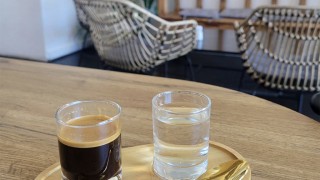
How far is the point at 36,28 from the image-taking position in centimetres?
309

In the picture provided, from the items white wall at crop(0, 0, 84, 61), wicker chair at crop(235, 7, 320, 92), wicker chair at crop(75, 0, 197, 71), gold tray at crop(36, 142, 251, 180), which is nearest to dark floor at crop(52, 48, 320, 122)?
white wall at crop(0, 0, 84, 61)

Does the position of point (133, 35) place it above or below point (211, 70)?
above

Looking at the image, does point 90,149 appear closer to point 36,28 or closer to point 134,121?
point 134,121

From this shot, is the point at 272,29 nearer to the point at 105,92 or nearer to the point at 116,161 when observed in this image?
the point at 105,92

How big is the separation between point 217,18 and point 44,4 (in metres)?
1.49

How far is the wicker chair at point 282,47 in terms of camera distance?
150 cm

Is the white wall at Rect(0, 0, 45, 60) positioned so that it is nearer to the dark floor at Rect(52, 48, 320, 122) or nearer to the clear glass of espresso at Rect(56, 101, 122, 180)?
the dark floor at Rect(52, 48, 320, 122)

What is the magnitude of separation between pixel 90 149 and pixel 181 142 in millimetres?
119

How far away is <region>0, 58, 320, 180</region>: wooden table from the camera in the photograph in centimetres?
52

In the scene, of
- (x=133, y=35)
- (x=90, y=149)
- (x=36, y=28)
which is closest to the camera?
(x=90, y=149)

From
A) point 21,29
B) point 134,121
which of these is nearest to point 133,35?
point 134,121

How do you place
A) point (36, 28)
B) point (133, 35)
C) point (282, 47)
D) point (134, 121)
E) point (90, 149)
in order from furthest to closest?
point (36, 28) → point (133, 35) → point (282, 47) → point (134, 121) → point (90, 149)

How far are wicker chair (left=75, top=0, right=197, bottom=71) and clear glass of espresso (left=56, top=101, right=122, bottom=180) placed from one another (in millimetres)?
1384

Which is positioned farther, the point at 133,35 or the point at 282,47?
the point at 133,35
